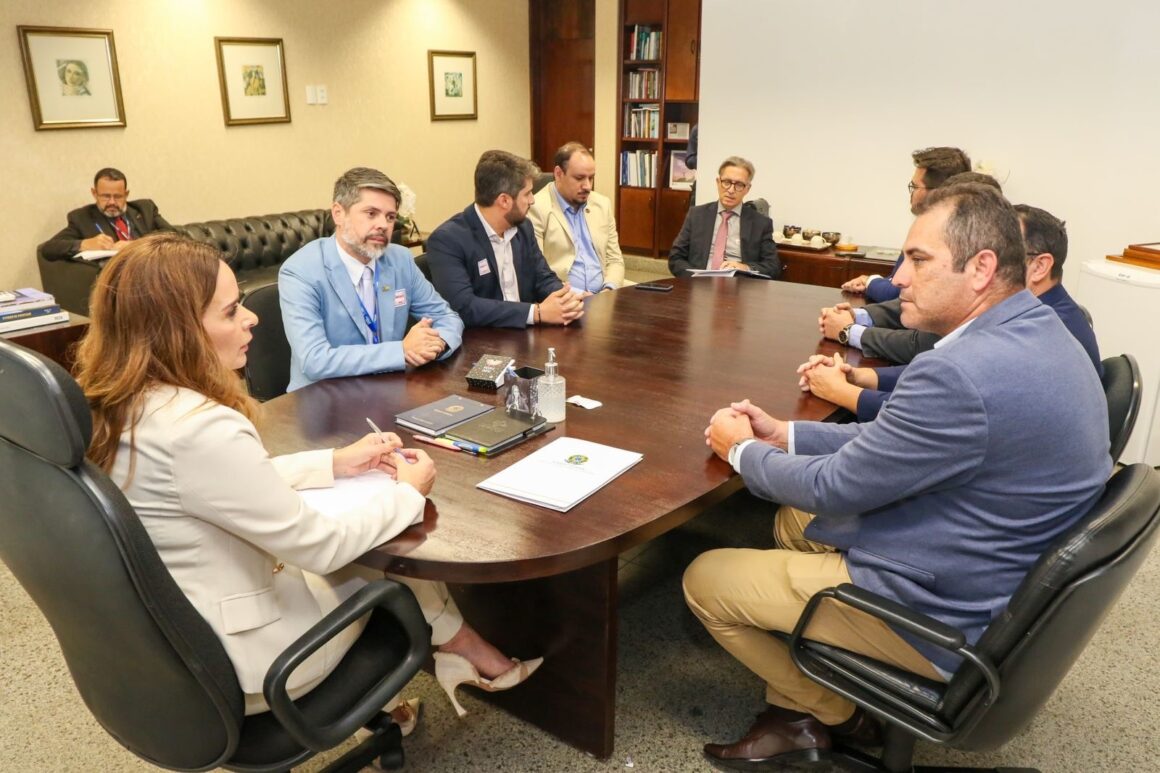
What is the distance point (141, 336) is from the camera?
1.30m

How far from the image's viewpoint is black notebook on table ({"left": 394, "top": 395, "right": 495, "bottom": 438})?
6.44 feet

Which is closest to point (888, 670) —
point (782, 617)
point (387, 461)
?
point (782, 617)

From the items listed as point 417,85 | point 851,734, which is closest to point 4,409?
point 851,734


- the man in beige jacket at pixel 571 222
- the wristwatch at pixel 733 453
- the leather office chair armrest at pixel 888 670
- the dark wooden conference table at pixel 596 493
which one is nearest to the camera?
the leather office chair armrest at pixel 888 670

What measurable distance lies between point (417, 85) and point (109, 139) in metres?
2.84

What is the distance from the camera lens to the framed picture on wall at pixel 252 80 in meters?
6.06

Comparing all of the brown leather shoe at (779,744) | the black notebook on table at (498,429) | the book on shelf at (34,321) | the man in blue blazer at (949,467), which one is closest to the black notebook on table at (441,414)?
the black notebook on table at (498,429)

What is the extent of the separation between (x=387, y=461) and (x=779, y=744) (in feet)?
3.72

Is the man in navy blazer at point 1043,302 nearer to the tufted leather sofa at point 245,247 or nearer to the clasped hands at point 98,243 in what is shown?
the tufted leather sofa at point 245,247

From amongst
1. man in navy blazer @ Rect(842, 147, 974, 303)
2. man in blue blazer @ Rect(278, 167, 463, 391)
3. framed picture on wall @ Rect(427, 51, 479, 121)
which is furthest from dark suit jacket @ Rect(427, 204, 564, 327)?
framed picture on wall @ Rect(427, 51, 479, 121)

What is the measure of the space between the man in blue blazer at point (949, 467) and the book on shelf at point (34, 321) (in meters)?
3.51

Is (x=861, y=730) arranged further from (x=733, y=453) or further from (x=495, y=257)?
(x=495, y=257)

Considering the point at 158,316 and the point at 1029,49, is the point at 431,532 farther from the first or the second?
the point at 1029,49

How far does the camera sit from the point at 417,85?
297 inches
